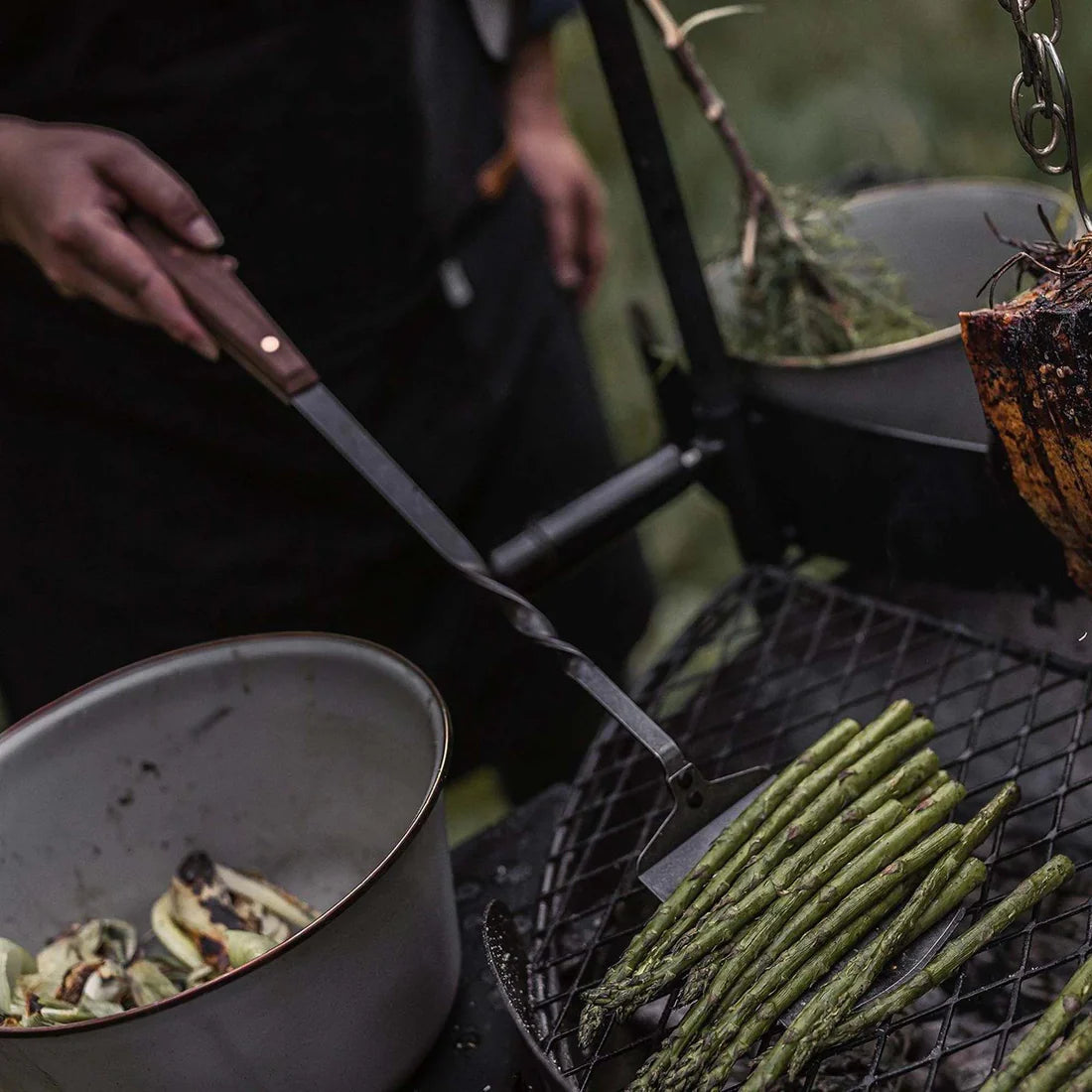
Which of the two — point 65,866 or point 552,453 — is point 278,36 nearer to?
point 552,453

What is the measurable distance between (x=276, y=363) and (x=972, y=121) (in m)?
6.32

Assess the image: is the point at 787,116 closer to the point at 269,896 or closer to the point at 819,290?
the point at 819,290

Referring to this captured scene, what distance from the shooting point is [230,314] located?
2080 millimetres

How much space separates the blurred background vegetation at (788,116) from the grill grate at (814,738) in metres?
3.46

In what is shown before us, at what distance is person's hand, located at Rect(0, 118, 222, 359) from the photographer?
2051 mm

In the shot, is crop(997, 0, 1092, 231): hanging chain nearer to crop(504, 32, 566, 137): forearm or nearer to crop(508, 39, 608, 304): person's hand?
crop(508, 39, 608, 304): person's hand

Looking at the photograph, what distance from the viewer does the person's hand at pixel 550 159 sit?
3598 millimetres

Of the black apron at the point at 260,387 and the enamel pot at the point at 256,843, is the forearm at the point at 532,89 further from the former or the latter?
the enamel pot at the point at 256,843

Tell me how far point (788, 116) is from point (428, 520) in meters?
5.93

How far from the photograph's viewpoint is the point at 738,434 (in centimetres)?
245

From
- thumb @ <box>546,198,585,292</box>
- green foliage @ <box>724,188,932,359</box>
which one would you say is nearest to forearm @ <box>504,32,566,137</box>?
thumb @ <box>546,198,585,292</box>

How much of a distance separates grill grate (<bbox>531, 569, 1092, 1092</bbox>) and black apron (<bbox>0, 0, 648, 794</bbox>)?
1023mm

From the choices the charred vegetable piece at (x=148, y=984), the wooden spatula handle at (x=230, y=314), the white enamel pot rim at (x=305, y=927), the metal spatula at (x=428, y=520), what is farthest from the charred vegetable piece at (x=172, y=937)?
the wooden spatula handle at (x=230, y=314)

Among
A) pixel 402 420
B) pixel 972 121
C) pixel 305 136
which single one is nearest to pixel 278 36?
pixel 305 136
